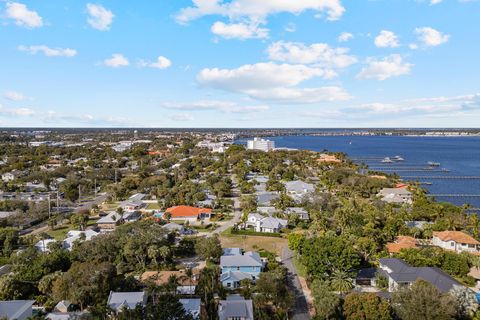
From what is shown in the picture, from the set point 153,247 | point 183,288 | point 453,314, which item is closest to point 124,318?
point 183,288

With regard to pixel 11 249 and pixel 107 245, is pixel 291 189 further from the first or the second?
pixel 11 249

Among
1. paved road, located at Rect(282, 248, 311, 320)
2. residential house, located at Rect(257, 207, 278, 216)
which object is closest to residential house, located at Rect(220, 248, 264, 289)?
paved road, located at Rect(282, 248, 311, 320)

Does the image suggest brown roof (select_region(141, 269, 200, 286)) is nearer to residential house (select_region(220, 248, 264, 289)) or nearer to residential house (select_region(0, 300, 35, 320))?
residential house (select_region(220, 248, 264, 289))

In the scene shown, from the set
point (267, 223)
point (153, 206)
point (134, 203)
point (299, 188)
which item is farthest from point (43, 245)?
point (299, 188)

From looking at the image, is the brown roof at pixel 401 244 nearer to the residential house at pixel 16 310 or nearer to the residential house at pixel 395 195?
the residential house at pixel 395 195

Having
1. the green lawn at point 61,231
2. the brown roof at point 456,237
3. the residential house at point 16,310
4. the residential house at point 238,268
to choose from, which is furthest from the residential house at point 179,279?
the brown roof at point 456,237

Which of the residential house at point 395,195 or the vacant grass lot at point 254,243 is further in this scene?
the residential house at point 395,195
